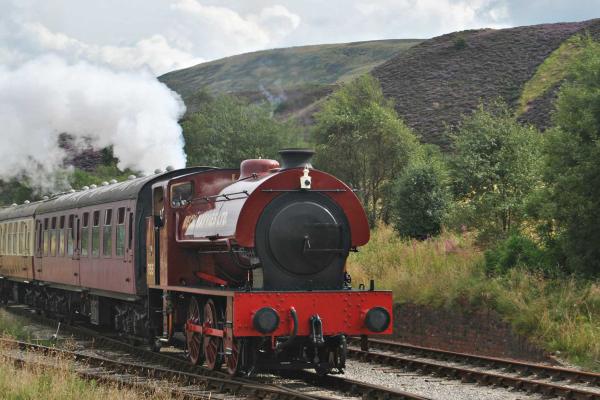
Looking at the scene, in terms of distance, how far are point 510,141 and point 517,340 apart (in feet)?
27.0

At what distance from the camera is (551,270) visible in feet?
55.4

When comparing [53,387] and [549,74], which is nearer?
[53,387]

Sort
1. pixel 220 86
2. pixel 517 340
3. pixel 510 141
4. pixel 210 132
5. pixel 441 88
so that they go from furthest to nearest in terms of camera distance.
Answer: pixel 220 86
pixel 441 88
pixel 210 132
pixel 510 141
pixel 517 340

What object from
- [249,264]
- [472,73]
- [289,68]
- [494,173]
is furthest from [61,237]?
[289,68]

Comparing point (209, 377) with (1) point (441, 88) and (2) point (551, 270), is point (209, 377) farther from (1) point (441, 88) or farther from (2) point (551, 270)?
(1) point (441, 88)

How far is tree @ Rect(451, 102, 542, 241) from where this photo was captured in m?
21.4

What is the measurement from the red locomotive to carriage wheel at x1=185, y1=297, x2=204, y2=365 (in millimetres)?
16

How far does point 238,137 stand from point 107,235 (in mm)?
33787

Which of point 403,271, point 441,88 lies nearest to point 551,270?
point 403,271

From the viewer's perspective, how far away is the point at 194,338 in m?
13.6

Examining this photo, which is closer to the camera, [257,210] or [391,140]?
[257,210]

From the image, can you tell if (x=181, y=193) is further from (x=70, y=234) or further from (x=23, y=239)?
(x=23, y=239)

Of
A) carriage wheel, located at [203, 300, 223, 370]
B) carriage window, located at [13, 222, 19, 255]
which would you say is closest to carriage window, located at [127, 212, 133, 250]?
carriage wheel, located at [203, 300, 223, 370]

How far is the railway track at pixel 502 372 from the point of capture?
1130 centimetres
